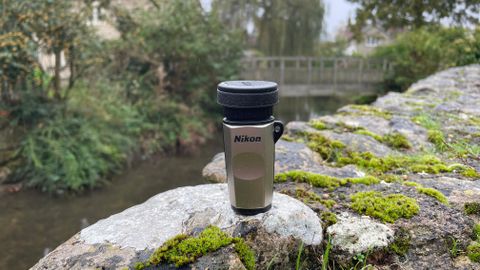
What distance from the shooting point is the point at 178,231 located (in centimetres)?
140

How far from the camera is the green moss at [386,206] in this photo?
159 cm

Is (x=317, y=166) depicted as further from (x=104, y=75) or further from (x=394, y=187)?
(x=104, y=75)

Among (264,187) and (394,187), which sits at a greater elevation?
(264,187)

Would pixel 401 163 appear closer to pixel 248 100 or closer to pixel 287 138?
pixel 287 138

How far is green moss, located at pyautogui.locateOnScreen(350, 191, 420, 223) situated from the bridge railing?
1296cm

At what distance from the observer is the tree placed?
52.7 feet

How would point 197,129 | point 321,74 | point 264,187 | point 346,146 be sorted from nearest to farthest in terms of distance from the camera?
1. point 264,187
2. point 346,146
3. point 197,129
4. point 321,74

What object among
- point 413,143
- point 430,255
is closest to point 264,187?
point 430,255

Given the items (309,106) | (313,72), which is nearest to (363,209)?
(313,72)

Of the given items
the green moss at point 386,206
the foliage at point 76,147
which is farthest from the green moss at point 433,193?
the foliage at point 76,147

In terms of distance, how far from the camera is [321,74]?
1544 centimetres

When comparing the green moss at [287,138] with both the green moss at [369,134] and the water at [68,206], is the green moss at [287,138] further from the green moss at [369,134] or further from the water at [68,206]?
the water at [68,206]

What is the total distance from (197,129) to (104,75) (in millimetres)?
2587

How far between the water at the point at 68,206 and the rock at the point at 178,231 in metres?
4.74
